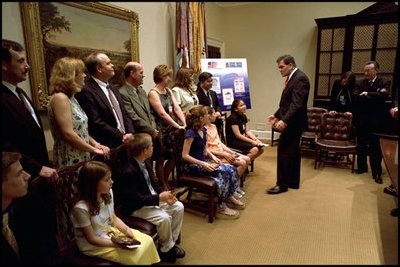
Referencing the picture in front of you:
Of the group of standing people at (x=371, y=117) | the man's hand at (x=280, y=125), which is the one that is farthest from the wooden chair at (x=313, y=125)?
the man's hand at (x=280, y=125)

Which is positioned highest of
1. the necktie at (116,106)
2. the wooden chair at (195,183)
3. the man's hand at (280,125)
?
the necktie at (116,106)

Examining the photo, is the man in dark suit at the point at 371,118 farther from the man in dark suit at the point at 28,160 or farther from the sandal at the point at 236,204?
the man in dark suit at the point at 28,160

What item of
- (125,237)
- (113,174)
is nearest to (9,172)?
(125,237)

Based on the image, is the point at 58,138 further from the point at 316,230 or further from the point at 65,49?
the point at 316,230

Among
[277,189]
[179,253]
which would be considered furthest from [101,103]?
[277,189]

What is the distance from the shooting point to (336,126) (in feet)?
A: 12.9

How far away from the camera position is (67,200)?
1.49 m

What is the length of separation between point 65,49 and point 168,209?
163cm

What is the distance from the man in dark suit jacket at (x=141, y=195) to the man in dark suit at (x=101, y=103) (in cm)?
23

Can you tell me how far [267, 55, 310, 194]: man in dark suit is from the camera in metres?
2.80

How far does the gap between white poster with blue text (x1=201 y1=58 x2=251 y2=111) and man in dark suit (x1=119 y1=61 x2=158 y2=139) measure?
1.79 metres

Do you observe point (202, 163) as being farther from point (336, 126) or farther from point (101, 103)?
point (336, 126)

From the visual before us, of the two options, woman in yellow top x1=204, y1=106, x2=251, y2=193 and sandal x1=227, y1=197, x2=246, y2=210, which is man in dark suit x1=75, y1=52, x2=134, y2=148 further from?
sandal x1=227, y1=197, x2=246, y2=210

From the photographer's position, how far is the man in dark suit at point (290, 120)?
9.20 ft
